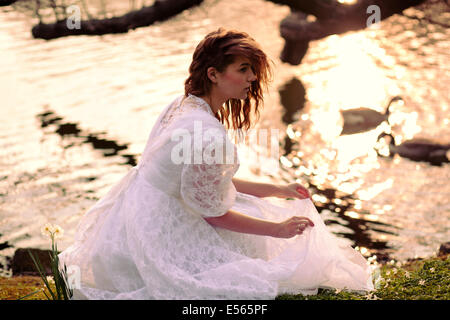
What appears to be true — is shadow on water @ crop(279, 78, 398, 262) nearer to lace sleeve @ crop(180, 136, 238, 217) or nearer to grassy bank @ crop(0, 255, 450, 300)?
grassy bank @ crop(0, 255, 450, 300)

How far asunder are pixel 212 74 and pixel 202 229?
3.12 ft

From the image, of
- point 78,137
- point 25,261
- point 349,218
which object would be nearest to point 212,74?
point 25,261

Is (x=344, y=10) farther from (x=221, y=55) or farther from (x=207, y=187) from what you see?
(x=207, y=187)

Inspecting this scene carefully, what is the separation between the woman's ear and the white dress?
169 millimetres

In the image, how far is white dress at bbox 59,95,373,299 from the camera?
3572 millimetres

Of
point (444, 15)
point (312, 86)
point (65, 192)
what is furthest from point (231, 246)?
point (444, 15)

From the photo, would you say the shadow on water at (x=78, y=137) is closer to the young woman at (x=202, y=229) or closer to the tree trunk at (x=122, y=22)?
the tree trunk at (x=122, y=22)

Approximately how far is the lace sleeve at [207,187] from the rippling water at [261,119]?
4.15 m

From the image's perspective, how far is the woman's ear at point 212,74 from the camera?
376 cm

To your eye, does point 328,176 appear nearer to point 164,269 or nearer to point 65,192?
point 65,192

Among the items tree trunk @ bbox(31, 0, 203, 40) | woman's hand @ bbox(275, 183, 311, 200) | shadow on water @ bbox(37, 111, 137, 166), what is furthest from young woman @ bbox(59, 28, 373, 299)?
shadow on water @ bbox(37, 111, 137, 166)

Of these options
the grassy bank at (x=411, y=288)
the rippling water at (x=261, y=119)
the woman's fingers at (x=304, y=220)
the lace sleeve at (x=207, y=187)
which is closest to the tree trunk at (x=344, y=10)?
the rippling water at (x=261, y=119)

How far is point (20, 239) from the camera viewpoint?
8.57 meters

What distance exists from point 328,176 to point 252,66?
6.83m
